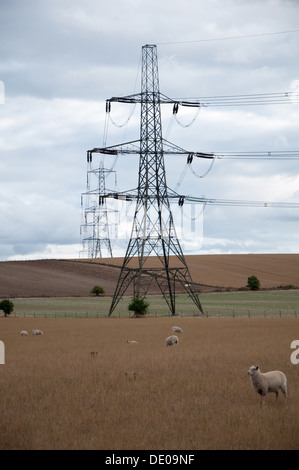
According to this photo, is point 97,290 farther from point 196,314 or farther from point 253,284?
point 196,314

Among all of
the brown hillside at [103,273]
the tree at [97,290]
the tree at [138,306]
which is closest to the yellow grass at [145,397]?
the tree at [138,306]

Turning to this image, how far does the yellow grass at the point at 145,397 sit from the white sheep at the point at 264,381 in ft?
1.59

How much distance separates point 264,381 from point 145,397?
4035 mm

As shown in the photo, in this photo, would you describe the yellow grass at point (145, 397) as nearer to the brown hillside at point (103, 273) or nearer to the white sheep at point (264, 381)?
the white sheep at point (264, 381)

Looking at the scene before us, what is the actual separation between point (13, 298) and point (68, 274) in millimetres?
35064

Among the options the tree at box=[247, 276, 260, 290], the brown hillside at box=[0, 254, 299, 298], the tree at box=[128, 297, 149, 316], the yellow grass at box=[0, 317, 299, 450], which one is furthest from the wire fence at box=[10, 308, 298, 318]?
the tree at box=[247, 276, 260, 290]

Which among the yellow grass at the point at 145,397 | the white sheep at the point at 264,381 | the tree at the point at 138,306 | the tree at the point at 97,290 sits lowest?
the yellow grass at the point at 145,397

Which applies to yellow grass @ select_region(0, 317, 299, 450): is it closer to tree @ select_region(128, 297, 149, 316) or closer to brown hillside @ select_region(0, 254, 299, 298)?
tree @ select_region(128, 297, 149, 316)

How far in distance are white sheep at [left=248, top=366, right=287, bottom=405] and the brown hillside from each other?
285ft

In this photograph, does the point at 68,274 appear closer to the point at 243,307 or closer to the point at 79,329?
the point at 243,307

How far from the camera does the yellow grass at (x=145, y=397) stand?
1477 cm

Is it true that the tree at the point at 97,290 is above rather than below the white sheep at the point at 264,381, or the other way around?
above

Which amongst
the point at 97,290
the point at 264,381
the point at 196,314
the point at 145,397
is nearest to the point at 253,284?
the point at 97,290

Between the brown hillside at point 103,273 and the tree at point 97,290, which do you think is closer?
the tree at point 97,290
